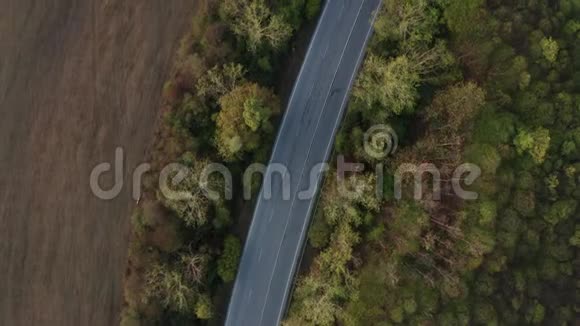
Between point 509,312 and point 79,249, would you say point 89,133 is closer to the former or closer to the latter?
point 79,249

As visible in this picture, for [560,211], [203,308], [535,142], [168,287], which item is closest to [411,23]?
[535,142]

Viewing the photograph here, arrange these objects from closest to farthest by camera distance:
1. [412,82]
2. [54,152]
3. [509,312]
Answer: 1. [509,312]
2. [412,82]
3. [54,152]

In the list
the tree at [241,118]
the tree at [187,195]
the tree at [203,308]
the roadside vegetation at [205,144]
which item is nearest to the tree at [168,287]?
the roadside vegetation at [205,144]

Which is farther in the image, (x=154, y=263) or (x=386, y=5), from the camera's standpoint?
(x=386, y=5)

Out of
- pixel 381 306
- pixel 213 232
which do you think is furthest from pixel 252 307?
pixel 381 306

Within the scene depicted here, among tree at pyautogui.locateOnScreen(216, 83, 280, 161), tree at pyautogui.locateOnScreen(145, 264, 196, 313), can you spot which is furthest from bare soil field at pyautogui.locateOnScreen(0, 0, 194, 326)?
tree at pyautogui.locateOnScreen(216, 83, 280, 161)

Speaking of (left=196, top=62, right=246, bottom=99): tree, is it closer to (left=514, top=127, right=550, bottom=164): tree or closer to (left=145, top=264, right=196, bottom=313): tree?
(left=145, top=264, right=196, bottom=313): tree
